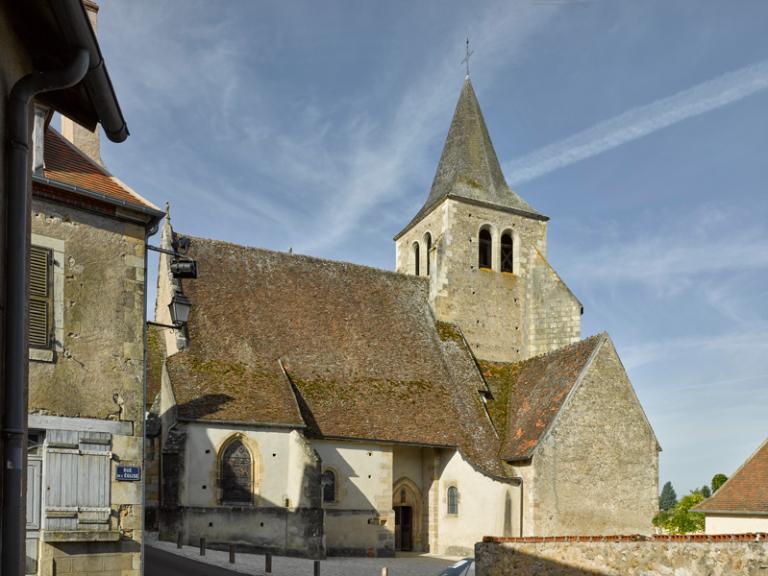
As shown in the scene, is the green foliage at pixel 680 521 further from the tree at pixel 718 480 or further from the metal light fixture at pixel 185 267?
the metal light fixture at pixel 185 267

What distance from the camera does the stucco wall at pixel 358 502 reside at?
72.7ft

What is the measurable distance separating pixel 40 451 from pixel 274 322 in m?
14.4

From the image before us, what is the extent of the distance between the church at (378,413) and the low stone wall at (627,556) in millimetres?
7299

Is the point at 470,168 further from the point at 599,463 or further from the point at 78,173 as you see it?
the point at 78,173

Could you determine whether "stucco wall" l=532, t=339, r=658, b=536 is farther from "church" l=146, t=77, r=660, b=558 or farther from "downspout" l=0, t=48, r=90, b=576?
"downspout" l=0, t=48, r=90, b=576

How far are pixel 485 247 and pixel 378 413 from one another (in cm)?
904

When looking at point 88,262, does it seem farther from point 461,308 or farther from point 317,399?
point 461,308

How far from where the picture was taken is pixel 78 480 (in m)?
10.2

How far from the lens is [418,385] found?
24.8 metres

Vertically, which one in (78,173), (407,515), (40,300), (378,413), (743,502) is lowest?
(407,515)

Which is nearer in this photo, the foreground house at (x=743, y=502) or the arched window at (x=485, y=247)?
the foreground house at (x=743, y=502)

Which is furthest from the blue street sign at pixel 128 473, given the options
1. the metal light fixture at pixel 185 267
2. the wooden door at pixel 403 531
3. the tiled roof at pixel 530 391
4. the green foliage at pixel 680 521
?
the green foliage at pixel 680 521

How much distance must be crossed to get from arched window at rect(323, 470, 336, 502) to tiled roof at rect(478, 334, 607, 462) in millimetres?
5022

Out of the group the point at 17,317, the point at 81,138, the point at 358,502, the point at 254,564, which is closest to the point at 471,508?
the point at 358,502
